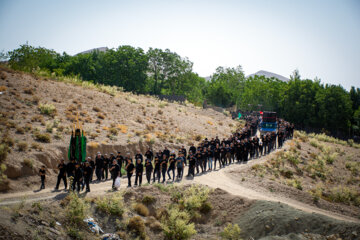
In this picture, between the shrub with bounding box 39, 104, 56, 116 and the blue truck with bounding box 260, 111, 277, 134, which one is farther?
the blue truck with bounding box 260, 111, 277, 134

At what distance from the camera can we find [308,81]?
70625 millimetres

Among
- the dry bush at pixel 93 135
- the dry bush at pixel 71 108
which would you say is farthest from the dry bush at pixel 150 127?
the dry bush at pixel 93 135

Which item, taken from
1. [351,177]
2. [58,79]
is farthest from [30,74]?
[351,177]

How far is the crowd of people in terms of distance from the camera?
578 inches

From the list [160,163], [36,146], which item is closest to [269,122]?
[160,163]

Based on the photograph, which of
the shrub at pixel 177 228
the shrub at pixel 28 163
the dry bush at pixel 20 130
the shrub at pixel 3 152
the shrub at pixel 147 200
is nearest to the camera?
the shrub at pixel 177 228

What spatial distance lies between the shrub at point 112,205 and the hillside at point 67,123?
4.96 meters

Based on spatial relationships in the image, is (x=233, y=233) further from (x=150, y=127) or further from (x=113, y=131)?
(x=150, y=127)

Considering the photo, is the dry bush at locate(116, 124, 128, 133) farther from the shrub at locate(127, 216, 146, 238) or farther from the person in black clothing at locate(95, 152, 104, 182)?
the shrub at locate(127, 216, 146, 238)

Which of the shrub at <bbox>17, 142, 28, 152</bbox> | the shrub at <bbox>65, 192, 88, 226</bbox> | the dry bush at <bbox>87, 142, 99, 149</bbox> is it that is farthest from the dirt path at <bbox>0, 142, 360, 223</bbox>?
the dry bush at <bbox>87, 142, 99, 149</bbox>

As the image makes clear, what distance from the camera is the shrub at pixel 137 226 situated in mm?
12398

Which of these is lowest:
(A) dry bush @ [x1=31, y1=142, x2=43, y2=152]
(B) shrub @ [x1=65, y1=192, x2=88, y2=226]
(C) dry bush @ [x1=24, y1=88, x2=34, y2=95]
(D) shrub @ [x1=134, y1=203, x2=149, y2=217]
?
(D) shrub @ [x1=134, y1=203, x2=149, y2=217]

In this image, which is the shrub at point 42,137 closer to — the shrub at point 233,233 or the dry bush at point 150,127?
the dry bush at point 150,127

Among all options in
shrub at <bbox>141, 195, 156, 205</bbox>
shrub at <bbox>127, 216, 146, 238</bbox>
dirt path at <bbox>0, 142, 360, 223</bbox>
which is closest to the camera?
shrub at <bbox>127, 216, 146, 238</bbox>
